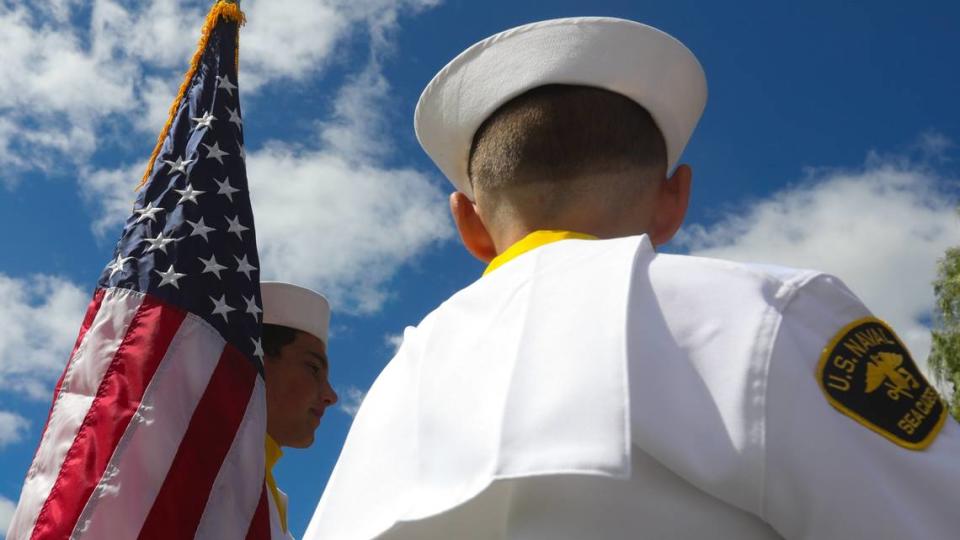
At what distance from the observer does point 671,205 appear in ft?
6.52

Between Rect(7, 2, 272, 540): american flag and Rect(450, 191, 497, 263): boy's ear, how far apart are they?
1988mm

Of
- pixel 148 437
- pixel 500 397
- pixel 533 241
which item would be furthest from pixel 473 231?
pixel 148 437

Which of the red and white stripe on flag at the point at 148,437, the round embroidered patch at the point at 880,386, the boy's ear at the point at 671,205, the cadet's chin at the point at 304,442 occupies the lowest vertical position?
the round embroidered patch at the point at 880,386

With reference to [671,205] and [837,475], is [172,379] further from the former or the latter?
[837,475]

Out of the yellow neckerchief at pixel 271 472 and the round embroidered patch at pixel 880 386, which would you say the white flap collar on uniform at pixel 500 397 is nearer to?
the round embroidered patch at pixel 880 386

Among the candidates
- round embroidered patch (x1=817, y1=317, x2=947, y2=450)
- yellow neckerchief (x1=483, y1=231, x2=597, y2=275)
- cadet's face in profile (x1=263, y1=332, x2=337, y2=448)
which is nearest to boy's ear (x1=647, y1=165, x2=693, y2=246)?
yellow neckerchief (x1=483, y1=231, x2=597, y2=275)

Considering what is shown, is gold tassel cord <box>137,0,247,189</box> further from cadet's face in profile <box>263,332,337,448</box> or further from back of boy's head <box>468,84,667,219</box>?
back of boy's head <box>468,84,667,219</box>

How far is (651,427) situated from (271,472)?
3.90m

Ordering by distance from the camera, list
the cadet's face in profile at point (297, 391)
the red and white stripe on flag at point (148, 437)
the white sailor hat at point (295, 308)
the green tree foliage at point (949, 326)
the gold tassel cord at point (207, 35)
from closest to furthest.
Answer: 1. the red and white stripe on flag at point (148, 437)
2. the gold tassel cord at point (207, 35)
3. the cadet's face in profile at point (297, 391)
4. the white sailor hat at point (295, 308)
5. the green tree foliage at point (949, 326)

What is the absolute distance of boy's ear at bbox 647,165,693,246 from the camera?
196cm

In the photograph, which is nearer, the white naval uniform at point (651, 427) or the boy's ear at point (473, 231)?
the white naval uniform at point (651, 427)

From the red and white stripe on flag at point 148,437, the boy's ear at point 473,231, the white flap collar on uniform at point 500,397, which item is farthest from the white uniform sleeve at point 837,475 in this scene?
the red and white stripe on flag at point 148,437

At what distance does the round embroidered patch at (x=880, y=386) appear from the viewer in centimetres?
130

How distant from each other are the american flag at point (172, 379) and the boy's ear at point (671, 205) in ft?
7.67
